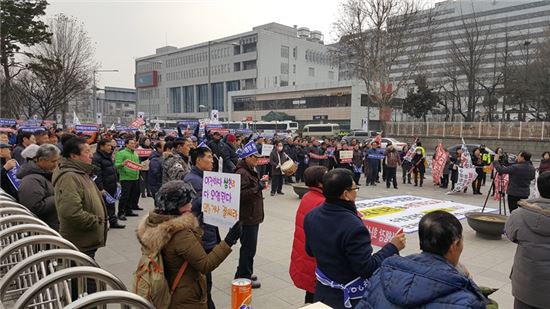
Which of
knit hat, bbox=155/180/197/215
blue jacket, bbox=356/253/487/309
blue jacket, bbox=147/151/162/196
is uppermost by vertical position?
knit hat, bbox=155/180/197/215

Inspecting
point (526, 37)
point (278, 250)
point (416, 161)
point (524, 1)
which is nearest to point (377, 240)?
point (278, 250)

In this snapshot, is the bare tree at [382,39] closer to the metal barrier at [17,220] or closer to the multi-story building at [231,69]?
the metal barrier at [17,220]

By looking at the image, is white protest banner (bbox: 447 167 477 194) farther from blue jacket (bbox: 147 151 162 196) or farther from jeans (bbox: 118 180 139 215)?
jeans (bbox: 118 180 139 215)

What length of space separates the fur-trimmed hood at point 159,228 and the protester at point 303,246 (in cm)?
122

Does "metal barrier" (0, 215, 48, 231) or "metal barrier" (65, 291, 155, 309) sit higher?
"metal barrier" (0, 215, 48, 231)

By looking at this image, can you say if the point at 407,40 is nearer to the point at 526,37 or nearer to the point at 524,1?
the point at 526,37

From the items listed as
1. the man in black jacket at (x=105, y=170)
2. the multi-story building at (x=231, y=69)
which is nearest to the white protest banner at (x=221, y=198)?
the man in black jacket at (x=105, y=170)

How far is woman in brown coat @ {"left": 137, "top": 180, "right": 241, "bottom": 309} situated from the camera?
8.50 feet

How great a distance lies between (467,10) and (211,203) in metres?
80.6

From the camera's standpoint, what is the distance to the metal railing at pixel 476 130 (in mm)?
30911

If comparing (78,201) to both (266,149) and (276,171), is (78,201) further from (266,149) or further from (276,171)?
(266,149)

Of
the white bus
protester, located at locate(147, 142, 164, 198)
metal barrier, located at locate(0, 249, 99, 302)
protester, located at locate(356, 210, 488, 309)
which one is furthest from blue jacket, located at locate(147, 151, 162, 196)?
the white bus

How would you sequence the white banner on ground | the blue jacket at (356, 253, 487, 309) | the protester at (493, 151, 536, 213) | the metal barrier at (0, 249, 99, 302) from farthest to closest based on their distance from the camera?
the white banner on ground, the protester at (493, 151, 536, 213), the metal barrier at (0, 249, 99, 302), the blue jacket at (356, 253, 487, 309)

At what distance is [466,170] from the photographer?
1367cm
